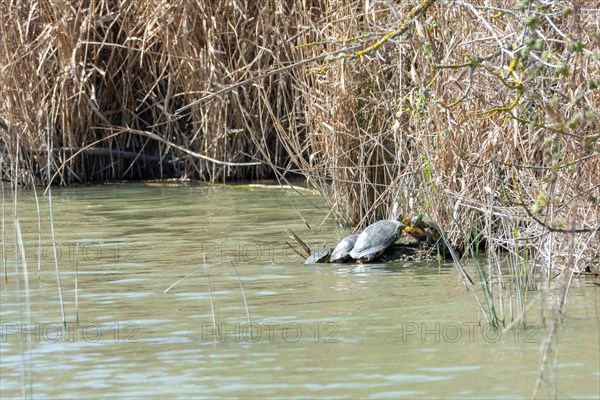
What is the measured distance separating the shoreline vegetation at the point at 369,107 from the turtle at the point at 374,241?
31 centimetres

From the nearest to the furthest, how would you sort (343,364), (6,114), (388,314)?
(343,364) < (388,314) < (6,114)

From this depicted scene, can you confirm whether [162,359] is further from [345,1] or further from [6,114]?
[6,114]

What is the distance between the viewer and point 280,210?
397 inches

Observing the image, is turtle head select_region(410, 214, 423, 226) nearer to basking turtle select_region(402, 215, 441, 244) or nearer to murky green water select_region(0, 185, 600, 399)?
basking turtle select_region(402, 215, 441, 244)

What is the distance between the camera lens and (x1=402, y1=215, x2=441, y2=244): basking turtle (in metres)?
7.36

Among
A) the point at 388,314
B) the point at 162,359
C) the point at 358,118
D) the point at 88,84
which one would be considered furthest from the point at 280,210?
the point at 162,359

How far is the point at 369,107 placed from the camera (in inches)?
328

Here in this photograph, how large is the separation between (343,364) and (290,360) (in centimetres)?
24

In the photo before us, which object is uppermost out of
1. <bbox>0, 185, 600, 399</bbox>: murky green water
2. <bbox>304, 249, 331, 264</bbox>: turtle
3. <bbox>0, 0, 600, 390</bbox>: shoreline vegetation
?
<bbox>0, 0, 600, 390</bbox>: shoreline vegetation

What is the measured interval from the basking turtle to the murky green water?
217 mm

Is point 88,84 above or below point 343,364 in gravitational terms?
above

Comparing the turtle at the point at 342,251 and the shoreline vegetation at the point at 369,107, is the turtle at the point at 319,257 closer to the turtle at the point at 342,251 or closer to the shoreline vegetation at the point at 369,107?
the turtle at the point at 342,251

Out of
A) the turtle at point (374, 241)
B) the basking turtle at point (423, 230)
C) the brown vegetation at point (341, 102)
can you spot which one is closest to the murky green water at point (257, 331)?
the turtle at point (374, 241)

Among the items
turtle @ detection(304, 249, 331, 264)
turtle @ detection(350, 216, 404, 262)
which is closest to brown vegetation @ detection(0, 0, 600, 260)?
turtle @ detection(350, 216, 404, 262)
